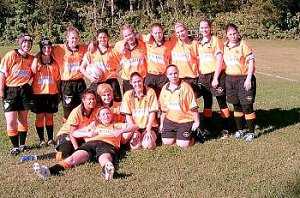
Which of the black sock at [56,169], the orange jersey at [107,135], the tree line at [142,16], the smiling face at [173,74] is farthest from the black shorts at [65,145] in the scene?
the tree line at [142,16]

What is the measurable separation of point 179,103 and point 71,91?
1.84 meters

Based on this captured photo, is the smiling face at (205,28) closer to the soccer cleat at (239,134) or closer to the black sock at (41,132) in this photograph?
the soccer cleat at (239,134)

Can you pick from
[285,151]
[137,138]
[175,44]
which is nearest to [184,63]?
[175,44]

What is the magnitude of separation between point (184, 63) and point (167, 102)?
0.85 m

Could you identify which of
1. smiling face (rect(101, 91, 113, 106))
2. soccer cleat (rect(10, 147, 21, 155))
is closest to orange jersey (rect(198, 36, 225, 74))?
smiling face (rect(101, 91, 113, 106))

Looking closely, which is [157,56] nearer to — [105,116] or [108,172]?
[105,116]

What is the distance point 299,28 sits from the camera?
4084 centimetres

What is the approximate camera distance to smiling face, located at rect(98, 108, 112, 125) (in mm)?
7180

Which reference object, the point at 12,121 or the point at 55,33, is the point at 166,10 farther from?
the point at 12,121

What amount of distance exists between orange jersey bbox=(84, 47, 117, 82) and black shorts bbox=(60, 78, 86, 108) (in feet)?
1.41

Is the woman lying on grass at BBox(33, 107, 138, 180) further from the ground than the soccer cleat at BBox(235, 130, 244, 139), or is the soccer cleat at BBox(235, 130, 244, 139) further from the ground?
the woman lying on grass at BBox(33, 107, 138, 180)

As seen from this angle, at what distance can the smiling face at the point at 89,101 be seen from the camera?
7266 millimetres

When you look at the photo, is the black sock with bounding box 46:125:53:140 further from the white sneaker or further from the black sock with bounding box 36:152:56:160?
the white sneaker

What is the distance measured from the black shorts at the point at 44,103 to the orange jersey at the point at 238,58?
2935mm
